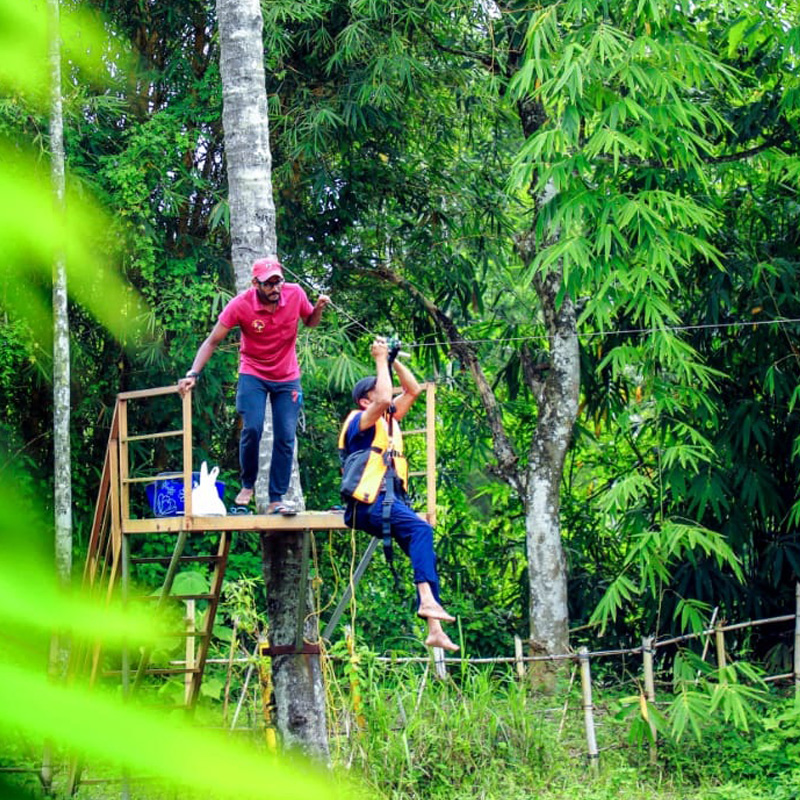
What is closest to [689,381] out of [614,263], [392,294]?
[614,263]

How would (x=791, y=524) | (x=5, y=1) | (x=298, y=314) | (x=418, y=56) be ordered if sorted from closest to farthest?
(x=5, y=1) < (x=298, y=314) < (x=791, y=524) < (x=418, y=56)

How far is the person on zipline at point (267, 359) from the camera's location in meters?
5.37

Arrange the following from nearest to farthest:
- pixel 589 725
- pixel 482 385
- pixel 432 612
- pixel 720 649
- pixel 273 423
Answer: pixel 432 612 → pixel 273 423 → pixel 589 725 → pixel 720 649 → pixel 482 385

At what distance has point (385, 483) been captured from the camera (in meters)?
5.07

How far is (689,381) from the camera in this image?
7.72 meters

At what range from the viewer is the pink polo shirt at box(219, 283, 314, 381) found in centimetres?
541

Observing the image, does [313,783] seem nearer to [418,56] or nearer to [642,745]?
[642,745]

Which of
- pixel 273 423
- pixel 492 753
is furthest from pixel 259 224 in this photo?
pixel 492 753

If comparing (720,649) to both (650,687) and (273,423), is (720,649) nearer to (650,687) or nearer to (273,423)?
(650,687)

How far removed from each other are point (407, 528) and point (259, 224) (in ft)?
6.13

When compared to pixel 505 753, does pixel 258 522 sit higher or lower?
higher

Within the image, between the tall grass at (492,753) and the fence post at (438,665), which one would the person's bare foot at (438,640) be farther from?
the fence post at (438,665)

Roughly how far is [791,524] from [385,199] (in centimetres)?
398

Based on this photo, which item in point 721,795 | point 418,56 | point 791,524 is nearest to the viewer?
point 721,795
